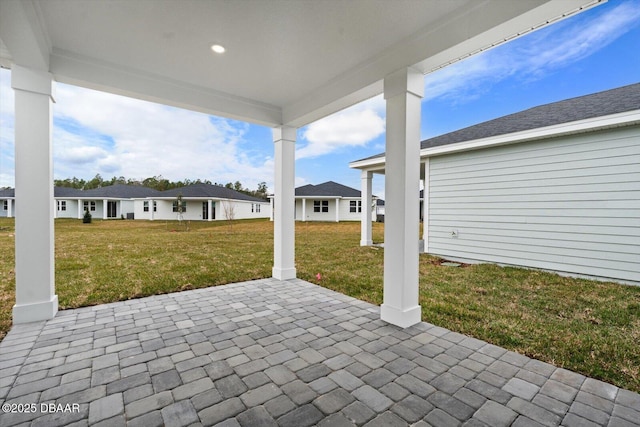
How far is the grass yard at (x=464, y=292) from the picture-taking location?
9.37 feet

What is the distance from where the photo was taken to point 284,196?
5.43 meters

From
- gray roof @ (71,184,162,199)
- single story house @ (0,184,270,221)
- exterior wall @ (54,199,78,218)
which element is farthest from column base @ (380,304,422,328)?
exterior wall @ (54,199,78,218)

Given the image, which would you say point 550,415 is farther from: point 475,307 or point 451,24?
point 451,24

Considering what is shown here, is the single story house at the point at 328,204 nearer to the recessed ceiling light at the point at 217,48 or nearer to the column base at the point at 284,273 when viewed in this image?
the column base at the point at 284,273

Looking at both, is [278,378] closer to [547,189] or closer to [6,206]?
[547,189]

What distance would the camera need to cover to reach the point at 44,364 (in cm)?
243

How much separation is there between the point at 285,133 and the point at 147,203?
88.7ft

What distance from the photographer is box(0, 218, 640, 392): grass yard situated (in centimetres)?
286

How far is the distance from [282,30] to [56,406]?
3.58m

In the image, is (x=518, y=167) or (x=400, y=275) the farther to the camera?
(x=518, y=167)

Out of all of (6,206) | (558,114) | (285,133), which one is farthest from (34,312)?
A: (6,206)

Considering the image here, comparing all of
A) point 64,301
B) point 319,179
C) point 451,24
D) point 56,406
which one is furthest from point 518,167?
point 319,179

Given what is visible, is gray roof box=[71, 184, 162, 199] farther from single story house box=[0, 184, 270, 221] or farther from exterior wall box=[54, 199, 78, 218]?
exterior wall box=[54, 199, 78, 218]

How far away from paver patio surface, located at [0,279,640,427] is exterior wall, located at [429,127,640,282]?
16.6ft
